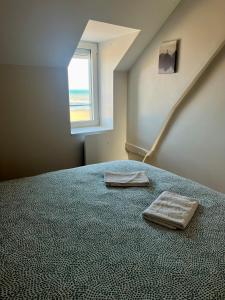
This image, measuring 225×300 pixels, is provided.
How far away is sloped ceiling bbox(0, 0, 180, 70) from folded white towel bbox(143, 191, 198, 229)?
170 centimetres

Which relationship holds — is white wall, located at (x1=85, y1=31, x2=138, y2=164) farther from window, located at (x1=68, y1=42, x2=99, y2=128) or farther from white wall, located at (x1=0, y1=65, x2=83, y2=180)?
white wall, located at (x1=0, y1=65, x2=83, y2=180)

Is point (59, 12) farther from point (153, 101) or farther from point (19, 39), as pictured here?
point (153, 101)

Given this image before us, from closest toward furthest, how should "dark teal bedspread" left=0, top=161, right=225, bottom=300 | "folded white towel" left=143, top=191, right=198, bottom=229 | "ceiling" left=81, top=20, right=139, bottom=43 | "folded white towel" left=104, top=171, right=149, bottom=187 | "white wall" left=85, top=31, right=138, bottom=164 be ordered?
"dark teal bedspread" left=0, top=161, right=225, bottom=300, "folded white towel" left=143, top=191, right=198, bottom=229, "folded white towel" left=104, top=171, right=149, bottom=187, "ceiling" left=81, top=20, right=139, bottom=43, "white wall" left=85, top=31, right=138, bottom=164

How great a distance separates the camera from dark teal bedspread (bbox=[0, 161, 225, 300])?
2.76ft

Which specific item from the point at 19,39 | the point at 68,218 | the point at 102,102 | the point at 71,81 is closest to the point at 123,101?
the point at 102,102

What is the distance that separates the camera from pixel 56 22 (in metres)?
2.05

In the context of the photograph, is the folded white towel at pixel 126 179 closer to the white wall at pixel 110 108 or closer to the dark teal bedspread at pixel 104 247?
the dark teal bedspread at pixel 104 247

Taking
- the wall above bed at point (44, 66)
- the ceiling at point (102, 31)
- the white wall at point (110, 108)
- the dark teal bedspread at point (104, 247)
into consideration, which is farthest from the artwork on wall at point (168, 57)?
the dark teal bedspread at point (104, 247)

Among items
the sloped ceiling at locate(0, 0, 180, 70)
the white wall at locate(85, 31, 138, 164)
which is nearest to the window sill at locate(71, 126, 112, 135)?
the white wall at locate(85, 31, 138, 164)

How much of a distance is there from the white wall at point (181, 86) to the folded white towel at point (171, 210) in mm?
979

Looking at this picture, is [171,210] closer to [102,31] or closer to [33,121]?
[33,121]

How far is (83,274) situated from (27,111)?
2038mm

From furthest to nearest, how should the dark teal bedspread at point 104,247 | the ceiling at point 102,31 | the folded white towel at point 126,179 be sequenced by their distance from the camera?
1. the ceiling at point 102,31
2. the folded white towel at point 126,179
3. the dark teal bedspread at point 104,247

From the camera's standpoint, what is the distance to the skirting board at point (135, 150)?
Answer: 122 inches
